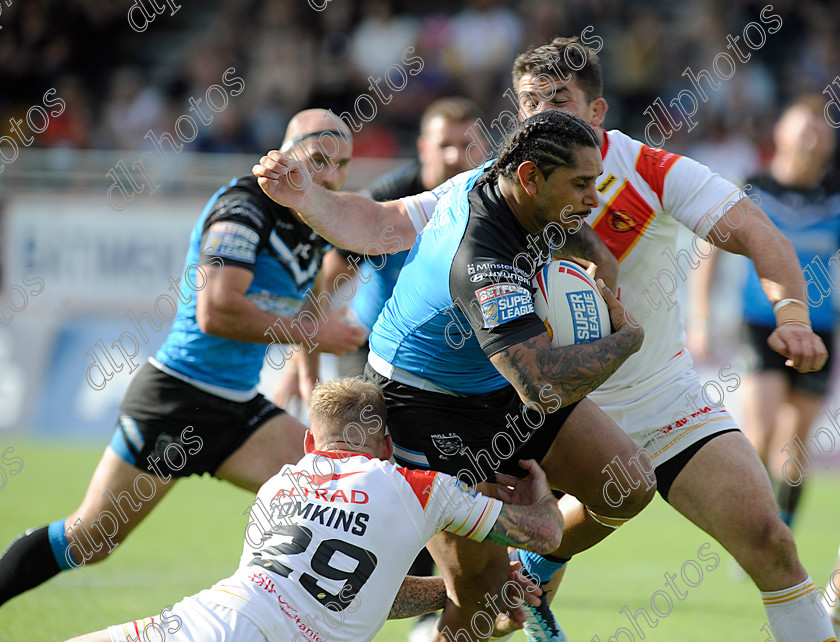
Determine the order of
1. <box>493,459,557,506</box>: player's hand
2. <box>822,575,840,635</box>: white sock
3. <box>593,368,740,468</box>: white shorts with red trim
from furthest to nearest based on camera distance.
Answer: <box>822,575,840,635</box>: white sock
<box>593,368,740,468</box>: white shorts with red trim
<box>493,459,557,506</box>: player's hand

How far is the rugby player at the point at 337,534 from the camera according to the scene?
305 centimetres

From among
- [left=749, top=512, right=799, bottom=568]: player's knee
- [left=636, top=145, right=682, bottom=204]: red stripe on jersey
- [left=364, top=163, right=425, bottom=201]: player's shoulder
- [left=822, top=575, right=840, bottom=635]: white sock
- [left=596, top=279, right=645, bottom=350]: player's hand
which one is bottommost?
[left=822, top=575, right=840, bottom=635]: white sock

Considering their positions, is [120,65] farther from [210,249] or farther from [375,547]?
[375,547]

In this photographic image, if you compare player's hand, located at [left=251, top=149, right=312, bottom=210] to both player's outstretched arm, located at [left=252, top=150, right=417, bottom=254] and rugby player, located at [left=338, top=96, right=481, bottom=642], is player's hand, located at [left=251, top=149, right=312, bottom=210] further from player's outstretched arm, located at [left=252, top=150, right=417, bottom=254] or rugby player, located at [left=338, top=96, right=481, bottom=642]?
rugby player, located at [left=338, top=96, right=481, bottom=642]

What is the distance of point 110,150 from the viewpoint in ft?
46.6

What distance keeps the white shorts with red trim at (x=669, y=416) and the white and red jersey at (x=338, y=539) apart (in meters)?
1.07

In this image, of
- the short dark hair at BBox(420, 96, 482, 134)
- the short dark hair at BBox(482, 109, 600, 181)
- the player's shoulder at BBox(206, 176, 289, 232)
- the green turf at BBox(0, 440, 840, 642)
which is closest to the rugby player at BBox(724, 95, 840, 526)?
the green turf at BBox(0, 440, 840, 642)

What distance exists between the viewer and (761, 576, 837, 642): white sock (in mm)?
3740

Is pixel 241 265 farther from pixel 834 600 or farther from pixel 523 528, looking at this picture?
pixel 834 600

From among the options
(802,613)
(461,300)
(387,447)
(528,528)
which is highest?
(461,300)

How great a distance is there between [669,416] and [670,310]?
47cm

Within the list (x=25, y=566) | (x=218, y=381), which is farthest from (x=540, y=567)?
(x=25, y=566)

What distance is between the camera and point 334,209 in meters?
3.96

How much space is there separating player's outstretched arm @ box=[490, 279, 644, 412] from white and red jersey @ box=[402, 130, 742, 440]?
76 centimetres
